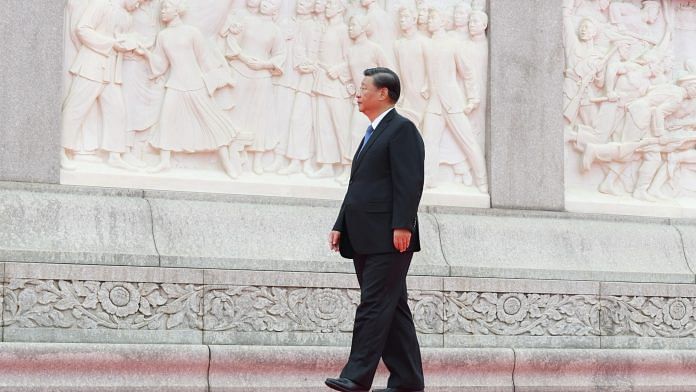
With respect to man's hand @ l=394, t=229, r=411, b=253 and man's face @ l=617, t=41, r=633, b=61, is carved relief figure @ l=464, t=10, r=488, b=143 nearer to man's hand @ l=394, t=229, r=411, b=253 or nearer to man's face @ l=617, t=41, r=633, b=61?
man's face @ l=617, t=41, r=633, b=61

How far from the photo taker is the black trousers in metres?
8.30

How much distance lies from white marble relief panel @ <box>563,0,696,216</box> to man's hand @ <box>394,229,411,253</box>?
5.03m

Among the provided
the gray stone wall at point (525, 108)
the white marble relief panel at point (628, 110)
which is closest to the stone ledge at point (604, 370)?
the gray stone wall at point (525, 108)

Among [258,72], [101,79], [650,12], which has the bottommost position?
[101,79]

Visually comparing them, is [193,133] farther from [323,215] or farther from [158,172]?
[323,215]

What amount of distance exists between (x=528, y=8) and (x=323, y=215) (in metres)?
2.88

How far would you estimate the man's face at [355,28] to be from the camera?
12.3m

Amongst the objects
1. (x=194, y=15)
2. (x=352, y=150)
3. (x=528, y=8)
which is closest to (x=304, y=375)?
(x=352, y=150)

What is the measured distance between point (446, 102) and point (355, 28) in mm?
1047

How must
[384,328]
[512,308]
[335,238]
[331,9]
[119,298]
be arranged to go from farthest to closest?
[331,9], [512,308], [119,298], [335,238], [384,328]

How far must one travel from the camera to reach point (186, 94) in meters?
11.6

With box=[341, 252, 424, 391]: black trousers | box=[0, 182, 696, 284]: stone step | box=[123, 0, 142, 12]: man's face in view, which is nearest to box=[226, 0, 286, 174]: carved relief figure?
box=[0, 182, 696, 284]: stone step

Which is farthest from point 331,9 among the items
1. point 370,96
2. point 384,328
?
point 384,328

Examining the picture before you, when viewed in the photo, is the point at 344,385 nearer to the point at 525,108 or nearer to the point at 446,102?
the point at 446,102
